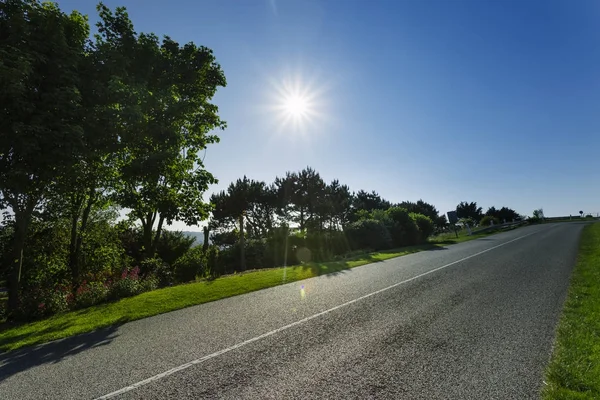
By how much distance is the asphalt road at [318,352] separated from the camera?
420 cm

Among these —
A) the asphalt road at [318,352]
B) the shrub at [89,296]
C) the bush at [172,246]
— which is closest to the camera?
the asphalt road at [318,352]

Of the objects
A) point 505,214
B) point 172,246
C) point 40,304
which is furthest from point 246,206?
point 505,214

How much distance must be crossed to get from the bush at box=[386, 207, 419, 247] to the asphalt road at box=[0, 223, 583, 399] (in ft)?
76.9

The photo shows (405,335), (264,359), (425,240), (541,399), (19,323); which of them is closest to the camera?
(541,399)

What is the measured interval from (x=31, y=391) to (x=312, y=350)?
4.19 m

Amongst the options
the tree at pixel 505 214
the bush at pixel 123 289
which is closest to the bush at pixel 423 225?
the bush at pixel 123 289

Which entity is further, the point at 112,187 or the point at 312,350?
the point at 112,187

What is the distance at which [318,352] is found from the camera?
17.5 ft

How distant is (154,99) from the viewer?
11.1m

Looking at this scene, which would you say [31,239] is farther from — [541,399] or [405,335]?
[541,399]

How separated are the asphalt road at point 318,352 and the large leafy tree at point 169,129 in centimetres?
596

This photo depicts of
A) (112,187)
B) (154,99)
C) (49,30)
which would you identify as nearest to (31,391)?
(154,99)

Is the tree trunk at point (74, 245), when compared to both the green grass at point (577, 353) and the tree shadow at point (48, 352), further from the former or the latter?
the green grass at point (577, 353)

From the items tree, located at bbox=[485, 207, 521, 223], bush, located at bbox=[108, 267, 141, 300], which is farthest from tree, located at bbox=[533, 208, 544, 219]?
bush, located at bbox=[108, 267, 141, 300]
